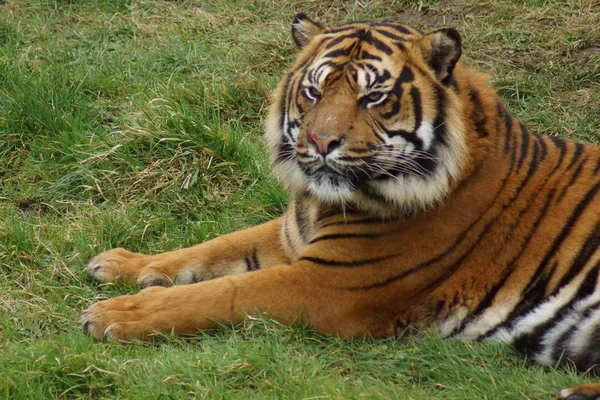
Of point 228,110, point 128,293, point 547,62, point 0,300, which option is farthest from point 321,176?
point 547,62

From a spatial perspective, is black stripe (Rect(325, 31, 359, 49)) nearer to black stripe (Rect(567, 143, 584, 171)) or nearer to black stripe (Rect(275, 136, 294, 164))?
black stripe (Rect(275, 136, 294, 164))

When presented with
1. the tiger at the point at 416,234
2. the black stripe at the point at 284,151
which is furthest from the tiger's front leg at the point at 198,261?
the black stripe at the point at 284,151

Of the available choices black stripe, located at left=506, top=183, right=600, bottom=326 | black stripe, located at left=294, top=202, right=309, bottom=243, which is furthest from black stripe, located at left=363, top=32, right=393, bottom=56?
black stripe, located at left=506, top=183, right=600, bottom=326

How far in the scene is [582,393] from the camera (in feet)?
11.0

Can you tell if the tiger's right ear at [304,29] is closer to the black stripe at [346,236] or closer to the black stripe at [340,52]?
the black stripe at [340,52]

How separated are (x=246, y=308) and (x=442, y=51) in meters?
1.34

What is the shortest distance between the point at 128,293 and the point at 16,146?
1695 mm

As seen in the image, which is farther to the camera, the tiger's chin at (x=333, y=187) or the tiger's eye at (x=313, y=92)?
the tiger's eye at (x=313, y=92)

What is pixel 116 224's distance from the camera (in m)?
4.87

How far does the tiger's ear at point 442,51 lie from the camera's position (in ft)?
12.7

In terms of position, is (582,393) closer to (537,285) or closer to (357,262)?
(537,285)

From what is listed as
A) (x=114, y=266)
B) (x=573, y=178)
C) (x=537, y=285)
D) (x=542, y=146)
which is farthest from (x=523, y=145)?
(x=114, y=266)

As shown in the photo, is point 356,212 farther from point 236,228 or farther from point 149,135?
point 149,135

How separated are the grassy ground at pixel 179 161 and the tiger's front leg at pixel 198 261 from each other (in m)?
0.13
